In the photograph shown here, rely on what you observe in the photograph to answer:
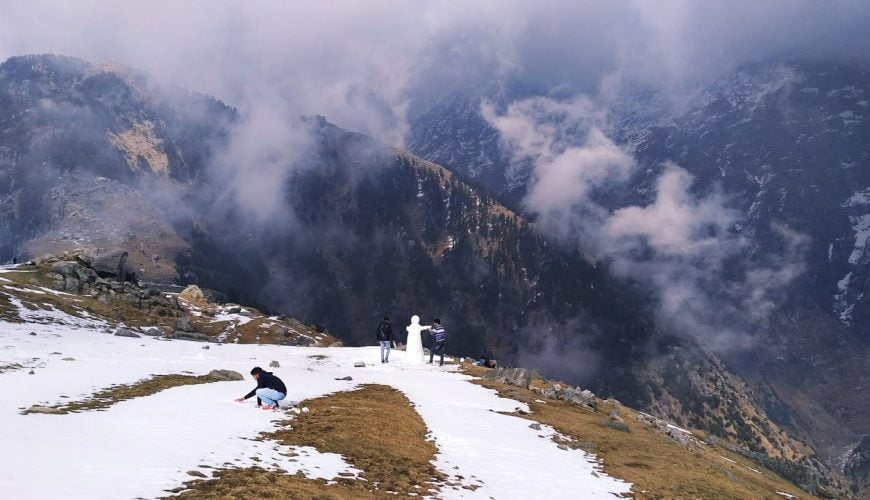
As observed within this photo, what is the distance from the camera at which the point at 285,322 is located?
360ft

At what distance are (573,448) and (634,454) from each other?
331cm

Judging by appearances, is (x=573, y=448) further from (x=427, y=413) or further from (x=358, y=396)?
(x=358, y=396)

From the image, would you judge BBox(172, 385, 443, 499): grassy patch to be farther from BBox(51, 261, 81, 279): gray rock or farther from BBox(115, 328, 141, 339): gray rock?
BBox(51, 261, 81, 279): gray rock

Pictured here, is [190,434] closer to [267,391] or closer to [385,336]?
[267,391]

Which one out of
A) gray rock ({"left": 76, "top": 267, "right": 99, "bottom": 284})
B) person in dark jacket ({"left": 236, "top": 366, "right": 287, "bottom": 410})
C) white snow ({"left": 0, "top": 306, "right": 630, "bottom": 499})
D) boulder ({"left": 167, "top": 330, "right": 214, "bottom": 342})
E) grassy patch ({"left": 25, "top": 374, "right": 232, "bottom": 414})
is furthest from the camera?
gray rock ({"left": 76, "top": 267, "right": 99, "bottom": 284})

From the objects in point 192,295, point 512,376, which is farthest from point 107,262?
point 512,376

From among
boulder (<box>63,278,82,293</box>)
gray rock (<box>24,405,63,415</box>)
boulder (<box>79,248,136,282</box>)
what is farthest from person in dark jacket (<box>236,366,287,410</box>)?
boulder (<box>79,248,136,282</box>)

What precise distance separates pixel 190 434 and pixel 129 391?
390 inches

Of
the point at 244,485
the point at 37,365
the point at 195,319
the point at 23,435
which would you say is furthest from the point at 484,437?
the point at 195,319

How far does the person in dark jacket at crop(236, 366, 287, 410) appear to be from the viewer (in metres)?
24.3

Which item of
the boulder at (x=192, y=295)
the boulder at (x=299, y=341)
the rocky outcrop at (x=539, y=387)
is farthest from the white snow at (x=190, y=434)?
the boulder at (x=192, y=295)

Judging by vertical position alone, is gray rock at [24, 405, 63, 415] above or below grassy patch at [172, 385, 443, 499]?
above

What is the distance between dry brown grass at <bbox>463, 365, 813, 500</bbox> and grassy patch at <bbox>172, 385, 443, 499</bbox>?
7917 mm

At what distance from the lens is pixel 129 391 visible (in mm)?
25469
